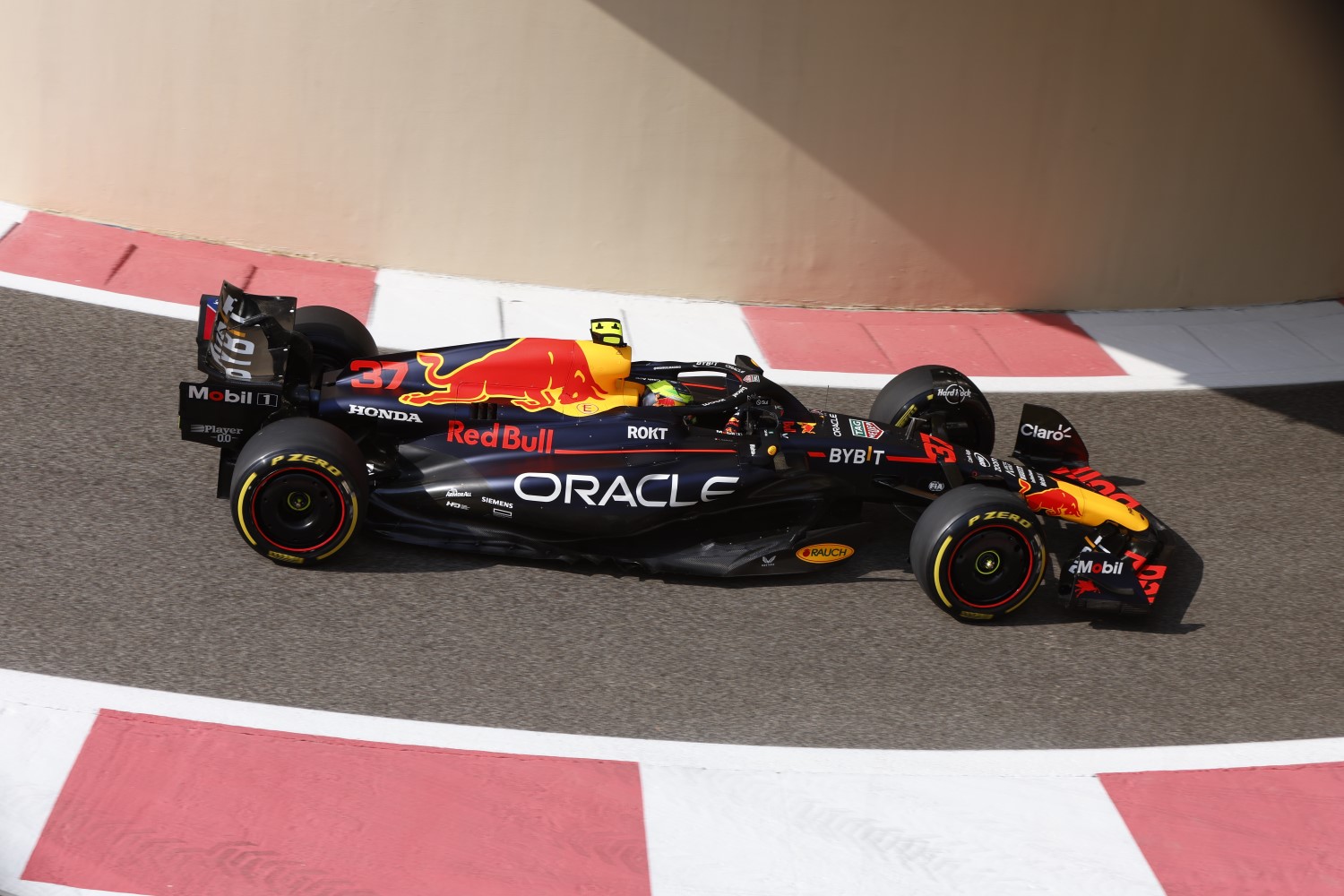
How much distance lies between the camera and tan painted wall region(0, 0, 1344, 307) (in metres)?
9.74

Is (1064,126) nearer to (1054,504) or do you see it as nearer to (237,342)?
(1054,504)

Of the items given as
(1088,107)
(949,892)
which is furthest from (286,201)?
(949,892)

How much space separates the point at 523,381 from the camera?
694 cm

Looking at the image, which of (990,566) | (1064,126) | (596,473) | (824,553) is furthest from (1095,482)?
(1064,126)

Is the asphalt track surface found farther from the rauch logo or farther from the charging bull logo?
the charging bull logo

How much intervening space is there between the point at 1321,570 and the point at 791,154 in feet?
15.2

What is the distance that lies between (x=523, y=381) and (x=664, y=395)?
721 millimetres

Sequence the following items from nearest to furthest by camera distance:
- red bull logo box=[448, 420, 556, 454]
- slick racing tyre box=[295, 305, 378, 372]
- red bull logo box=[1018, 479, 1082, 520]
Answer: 1. red bull logo box=[448, 420, 556, 454]
2. red bull logo box=[1018, 479, 1082, 520]
3. slick racing tyre box=[295, 305, 378, 372]

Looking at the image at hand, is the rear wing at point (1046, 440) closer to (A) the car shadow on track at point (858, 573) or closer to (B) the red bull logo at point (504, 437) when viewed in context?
(A) the car shadow on track at point (858, 573)

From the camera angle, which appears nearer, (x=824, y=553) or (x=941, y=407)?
(x=824, y=553)

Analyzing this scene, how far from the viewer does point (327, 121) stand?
9.94 m

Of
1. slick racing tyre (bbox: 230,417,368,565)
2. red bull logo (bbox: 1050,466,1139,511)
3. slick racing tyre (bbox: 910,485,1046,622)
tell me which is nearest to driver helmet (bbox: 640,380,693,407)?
slick racing tyre (bbox: 910,485,1046,622)

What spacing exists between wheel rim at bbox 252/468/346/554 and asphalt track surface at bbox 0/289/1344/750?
201mm

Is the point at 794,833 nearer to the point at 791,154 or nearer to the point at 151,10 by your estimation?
the point at 791,154
